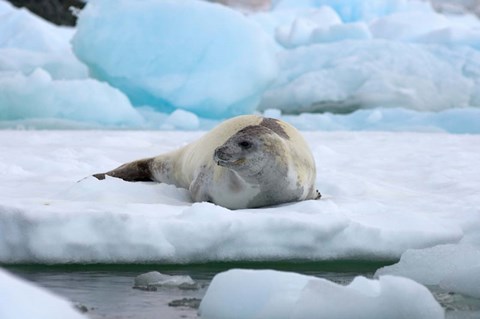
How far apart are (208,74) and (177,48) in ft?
1.39

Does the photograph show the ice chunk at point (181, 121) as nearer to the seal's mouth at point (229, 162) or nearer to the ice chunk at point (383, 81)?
the ice chunk at point (383, 81)

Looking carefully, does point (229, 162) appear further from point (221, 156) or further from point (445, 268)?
point (445, 268)

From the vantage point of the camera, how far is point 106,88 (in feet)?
27.7

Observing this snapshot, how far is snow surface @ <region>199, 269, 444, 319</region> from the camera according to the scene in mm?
1732

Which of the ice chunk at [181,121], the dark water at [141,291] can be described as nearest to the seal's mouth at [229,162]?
the dark water at [141,291]

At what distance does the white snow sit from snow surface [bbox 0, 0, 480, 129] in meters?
6.93

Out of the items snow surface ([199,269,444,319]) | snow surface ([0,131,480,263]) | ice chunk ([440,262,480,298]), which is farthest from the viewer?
snow surface ([0,131,480,263])

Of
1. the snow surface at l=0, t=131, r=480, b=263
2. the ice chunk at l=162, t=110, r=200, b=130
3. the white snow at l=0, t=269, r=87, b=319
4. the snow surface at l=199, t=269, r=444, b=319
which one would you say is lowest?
the ice chunk at l=162, t=110, r=200, b=130

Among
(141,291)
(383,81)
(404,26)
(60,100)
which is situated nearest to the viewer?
(141,291)

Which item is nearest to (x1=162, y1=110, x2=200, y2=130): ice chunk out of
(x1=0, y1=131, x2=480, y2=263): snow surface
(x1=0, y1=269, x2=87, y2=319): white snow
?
Result: (x1=0, y1=131, x2=480, y2=263): snow surface

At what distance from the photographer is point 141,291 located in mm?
2053

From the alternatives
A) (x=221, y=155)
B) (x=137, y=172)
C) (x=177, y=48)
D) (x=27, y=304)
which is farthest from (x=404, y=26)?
(x=27, y=304)

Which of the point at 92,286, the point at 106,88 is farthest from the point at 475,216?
the point at 106,88

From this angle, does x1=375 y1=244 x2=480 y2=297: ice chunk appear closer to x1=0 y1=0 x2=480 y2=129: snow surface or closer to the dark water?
the dark water
